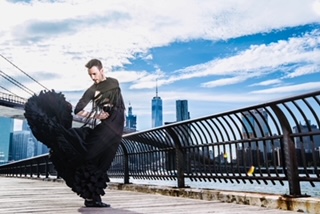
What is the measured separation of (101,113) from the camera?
363 centimetres

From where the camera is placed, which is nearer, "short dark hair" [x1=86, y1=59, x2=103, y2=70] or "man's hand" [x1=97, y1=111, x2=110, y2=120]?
"man's hand" [x1=97, y1=111, x2=110, y2=120]

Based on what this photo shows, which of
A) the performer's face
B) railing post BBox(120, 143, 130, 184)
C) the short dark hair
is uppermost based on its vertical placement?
the short dark hair

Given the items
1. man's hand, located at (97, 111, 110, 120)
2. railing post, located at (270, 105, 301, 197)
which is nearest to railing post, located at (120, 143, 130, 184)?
man's hand, located at (97, 111, 110, 120)

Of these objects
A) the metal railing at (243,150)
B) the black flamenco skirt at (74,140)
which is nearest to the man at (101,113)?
the black flamenco skirt at (74,140)

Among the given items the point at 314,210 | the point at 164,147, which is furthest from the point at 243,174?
the point at 164,147

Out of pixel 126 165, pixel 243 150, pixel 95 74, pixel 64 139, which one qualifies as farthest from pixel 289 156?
pixel 126 165

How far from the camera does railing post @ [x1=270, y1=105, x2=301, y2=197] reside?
3.64 m

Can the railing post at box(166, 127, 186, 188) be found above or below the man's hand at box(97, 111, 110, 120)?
below

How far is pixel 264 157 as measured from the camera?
165 inches

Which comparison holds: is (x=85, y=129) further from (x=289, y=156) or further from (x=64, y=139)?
(x=289, y=156)

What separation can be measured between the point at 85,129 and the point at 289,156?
2107 mm

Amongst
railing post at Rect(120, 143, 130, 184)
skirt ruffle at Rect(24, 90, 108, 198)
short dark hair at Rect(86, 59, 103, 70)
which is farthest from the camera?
railing post at Rect(120, 143, 130, 184)

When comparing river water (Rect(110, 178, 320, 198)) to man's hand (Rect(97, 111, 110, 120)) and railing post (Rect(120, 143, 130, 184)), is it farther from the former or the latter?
man's hand (Rect(97, 111, 110, 120))

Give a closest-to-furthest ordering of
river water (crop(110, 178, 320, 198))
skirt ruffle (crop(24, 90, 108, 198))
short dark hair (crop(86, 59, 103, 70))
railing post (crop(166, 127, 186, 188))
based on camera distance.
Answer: skirt ruffle (crop(24, 90, 108, 198))
short dark hair (crop(86, 59, 103, 70))
river water (crop(110, 178, 320, 198))
railing post (crop(166, 127, 186, 188))
